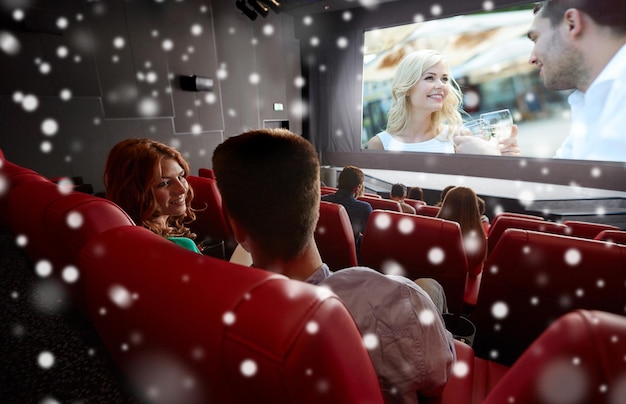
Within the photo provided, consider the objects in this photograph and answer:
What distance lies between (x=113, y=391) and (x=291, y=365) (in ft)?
4.50

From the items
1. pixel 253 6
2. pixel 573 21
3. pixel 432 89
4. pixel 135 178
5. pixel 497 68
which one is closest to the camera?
pixel 135 178

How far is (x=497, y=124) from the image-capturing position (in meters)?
6.62

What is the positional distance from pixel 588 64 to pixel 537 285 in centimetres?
632

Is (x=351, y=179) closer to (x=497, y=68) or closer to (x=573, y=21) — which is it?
(x=497, y=68)

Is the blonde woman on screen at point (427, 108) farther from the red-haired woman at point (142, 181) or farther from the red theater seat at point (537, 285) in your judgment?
the red-haired woman at point (142, 181)

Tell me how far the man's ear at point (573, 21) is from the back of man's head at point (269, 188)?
7104 mm

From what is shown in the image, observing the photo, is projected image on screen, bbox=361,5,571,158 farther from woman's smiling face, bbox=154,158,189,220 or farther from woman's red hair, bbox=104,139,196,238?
woman's red hair, bbox=104,139,196,238

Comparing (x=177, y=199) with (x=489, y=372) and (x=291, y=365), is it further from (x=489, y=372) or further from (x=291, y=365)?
(x=489, y=372)

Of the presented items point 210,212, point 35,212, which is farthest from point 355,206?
point 35,212

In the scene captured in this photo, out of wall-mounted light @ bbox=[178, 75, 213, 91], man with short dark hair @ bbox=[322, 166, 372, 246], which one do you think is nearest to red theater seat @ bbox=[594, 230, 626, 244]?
man with short dark hair @ bbox=[322, 166, 372, 246]

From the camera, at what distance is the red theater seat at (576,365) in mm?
372

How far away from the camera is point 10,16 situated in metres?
3.54

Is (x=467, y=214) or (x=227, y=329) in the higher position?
(x=227, y=329)

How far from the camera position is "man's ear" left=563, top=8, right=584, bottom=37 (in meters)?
5.39
